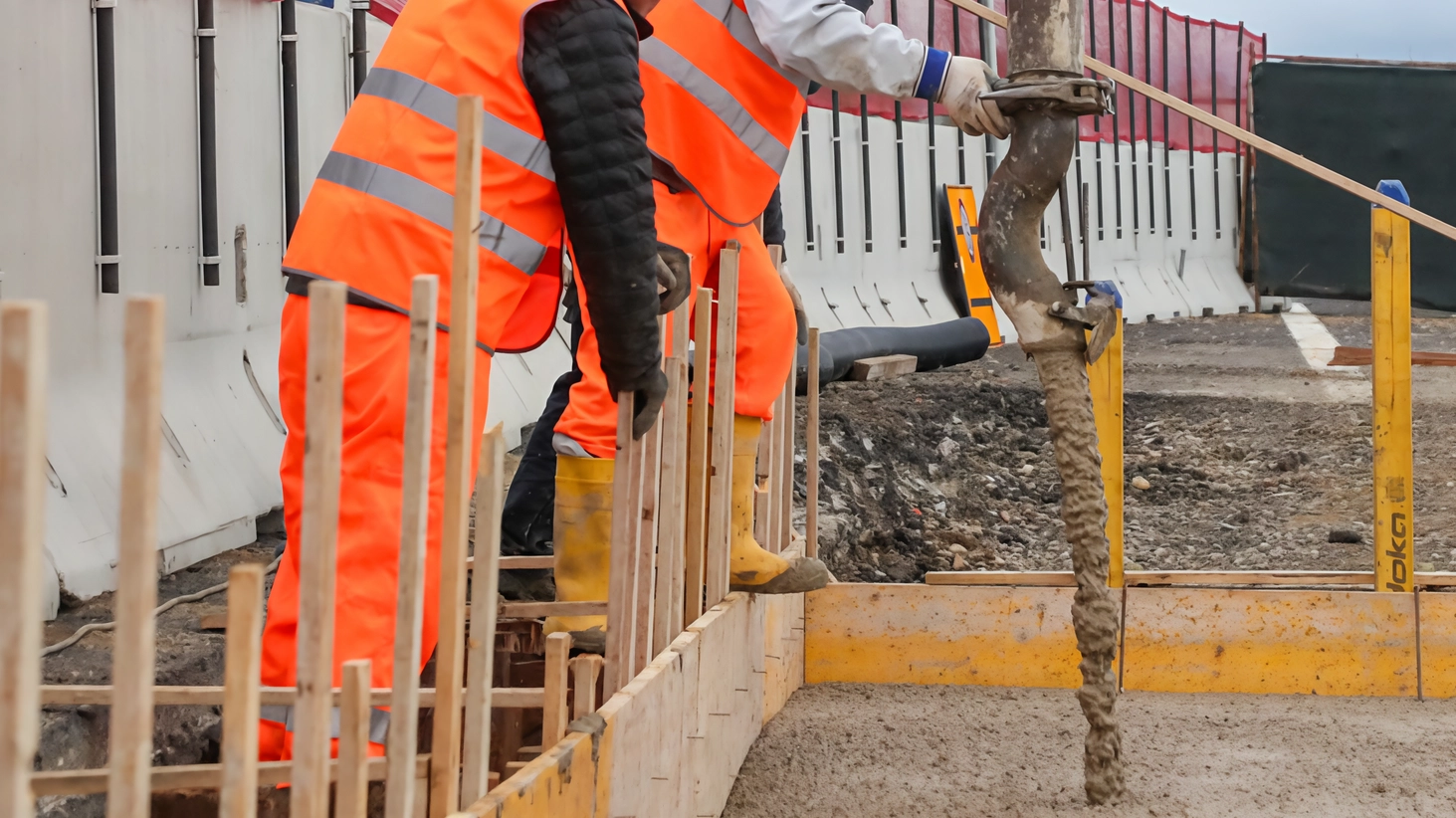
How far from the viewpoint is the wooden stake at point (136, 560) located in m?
1.04

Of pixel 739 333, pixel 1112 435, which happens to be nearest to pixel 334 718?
pixel 739 333

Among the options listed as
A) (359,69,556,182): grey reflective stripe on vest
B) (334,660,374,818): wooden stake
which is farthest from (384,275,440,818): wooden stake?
(359,69,556,182): grey reflective stripe on vest

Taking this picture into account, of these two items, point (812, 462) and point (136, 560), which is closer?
point (136, 560)

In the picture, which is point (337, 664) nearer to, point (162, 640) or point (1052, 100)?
point (162, 640)

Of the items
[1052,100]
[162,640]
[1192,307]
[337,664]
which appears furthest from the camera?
[1192,307]

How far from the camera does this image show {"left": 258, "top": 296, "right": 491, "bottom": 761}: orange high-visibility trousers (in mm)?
2084

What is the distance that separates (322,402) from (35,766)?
4.99ft

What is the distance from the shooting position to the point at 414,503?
144 centimetres

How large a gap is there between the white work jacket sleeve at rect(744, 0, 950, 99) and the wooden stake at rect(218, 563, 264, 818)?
6.37ft

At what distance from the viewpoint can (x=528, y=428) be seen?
5.89 metres

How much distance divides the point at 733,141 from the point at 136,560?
2.02 m

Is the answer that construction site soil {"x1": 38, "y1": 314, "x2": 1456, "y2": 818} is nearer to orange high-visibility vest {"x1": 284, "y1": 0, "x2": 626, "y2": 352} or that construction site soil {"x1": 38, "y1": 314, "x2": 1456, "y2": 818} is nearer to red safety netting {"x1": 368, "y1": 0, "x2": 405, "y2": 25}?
orange high-visibility vest {"x1": 284, "y1": 0, "x2": 626, "y2": 352}

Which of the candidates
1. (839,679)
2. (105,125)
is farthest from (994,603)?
(105,125)

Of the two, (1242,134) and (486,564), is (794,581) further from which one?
(486,564)
